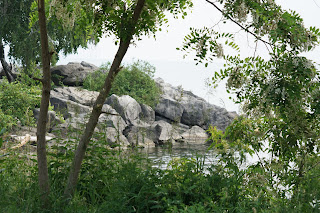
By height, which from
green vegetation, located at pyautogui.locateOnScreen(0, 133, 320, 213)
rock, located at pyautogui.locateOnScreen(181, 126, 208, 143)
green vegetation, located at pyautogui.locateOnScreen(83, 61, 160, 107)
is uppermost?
green vegetation, located at pyautogui.locateOnScreen(83, 61, 160, 107)

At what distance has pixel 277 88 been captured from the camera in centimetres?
366

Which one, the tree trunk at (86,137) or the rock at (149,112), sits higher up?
the rock at (149,112)

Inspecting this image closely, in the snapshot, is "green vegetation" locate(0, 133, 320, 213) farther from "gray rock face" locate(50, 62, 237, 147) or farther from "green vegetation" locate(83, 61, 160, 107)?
"green vegetation" locate(83, 61, 160, 107)

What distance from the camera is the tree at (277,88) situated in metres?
3.56

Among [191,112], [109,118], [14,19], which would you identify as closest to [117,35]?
[109,118]

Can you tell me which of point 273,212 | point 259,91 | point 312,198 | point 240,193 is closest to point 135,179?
point 240,193

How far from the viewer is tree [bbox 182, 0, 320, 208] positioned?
356 centimetres

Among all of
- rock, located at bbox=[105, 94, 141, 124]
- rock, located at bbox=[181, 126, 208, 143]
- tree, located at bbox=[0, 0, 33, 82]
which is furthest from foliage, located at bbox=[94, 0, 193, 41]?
tree, located at bbox=[0, 0, 33, 82]

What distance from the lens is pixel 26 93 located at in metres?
13.9

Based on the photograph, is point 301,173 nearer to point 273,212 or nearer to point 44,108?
point 273,212

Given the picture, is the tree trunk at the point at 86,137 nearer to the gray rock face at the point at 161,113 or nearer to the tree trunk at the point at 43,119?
the tree trunk at the point at 43,119

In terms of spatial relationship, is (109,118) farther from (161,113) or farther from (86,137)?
(86,137)

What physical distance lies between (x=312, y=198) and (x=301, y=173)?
1009 mm

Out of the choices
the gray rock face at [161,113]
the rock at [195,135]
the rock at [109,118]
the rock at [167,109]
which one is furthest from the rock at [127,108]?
the rock at [195,135]
